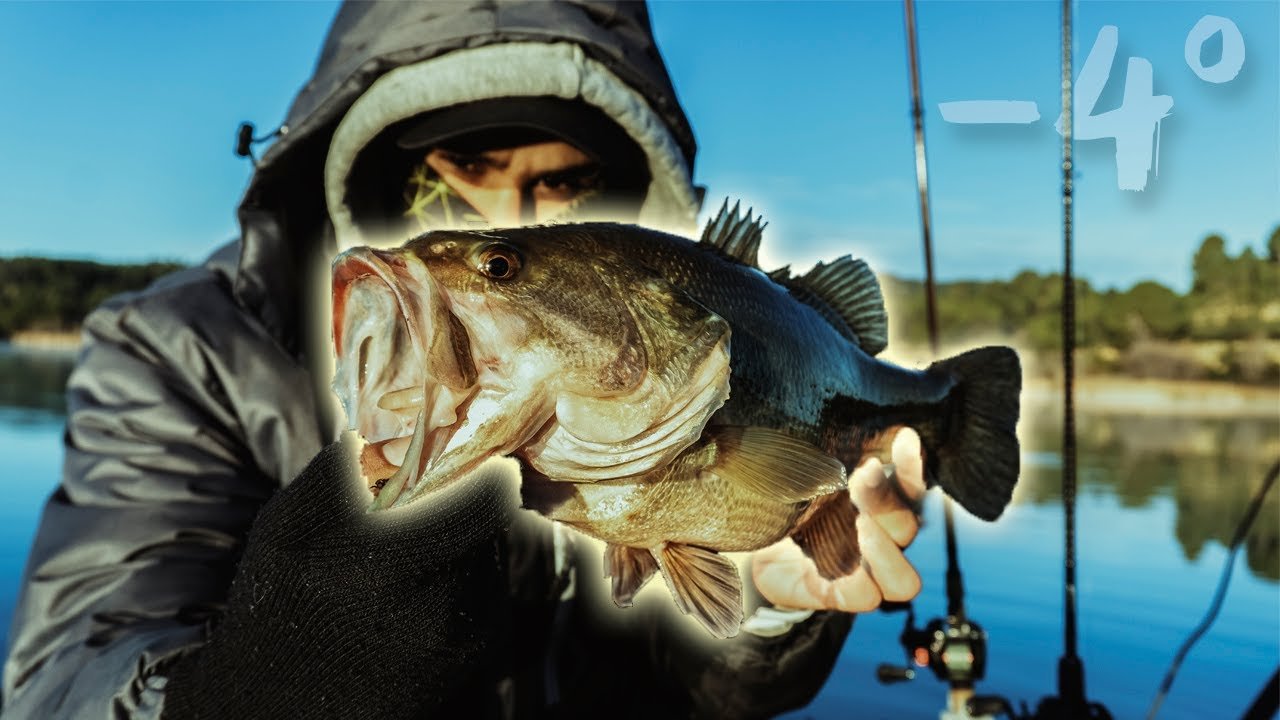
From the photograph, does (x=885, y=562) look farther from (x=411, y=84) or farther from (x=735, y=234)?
(x=411, y=84)

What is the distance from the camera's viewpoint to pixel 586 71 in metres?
2.84

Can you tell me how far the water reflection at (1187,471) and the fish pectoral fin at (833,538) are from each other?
5110mm

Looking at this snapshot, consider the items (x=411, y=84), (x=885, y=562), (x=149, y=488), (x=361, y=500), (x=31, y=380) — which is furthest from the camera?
(x=31, y=380)

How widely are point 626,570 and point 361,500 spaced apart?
1.66 ft

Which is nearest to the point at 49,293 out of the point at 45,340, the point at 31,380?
the point at 45,340

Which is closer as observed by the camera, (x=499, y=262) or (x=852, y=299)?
(x=499, y=262)

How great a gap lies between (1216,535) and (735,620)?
1176 cm

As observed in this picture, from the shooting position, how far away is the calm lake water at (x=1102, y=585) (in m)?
6.38

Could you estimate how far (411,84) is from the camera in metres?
2.75

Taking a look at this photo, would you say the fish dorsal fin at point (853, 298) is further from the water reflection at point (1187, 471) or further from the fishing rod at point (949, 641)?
the water reflection at point (1187, 471)

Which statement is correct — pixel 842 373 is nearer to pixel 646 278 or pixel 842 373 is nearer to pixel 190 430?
pixel 646 278

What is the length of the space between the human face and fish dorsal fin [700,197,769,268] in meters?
1.23

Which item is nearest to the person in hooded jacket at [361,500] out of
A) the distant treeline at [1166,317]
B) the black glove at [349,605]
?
the black glove at [349,605]

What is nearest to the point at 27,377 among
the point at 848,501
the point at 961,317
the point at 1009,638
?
the point at 961,317
